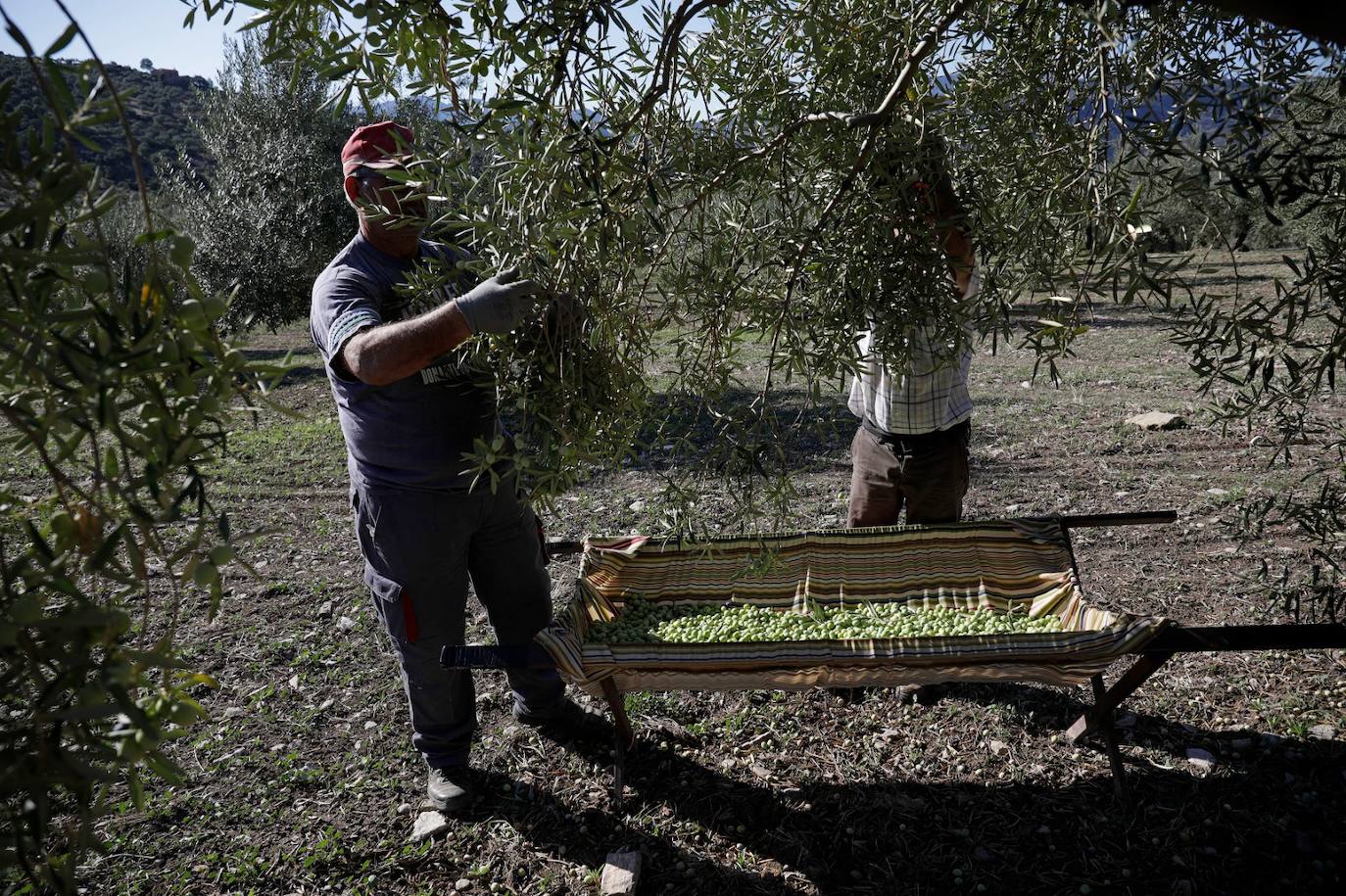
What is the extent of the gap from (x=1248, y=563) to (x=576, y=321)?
480 cm

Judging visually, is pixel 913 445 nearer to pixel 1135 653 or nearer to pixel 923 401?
pixel 923 401

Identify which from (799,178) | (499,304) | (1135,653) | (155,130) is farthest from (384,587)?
(155,130)

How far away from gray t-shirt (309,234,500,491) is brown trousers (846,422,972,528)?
1.99 metres

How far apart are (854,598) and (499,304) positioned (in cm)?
265

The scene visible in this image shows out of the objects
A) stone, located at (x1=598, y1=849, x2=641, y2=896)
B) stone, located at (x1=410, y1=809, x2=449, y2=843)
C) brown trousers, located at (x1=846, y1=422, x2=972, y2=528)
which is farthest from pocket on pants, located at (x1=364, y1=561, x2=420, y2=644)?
brown trousers, located at (x1=846, y1=422, x2=972, y2=528)

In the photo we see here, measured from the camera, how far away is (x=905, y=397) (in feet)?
12.7

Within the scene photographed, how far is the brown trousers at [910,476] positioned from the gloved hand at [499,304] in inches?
96.0

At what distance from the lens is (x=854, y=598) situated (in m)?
4.06

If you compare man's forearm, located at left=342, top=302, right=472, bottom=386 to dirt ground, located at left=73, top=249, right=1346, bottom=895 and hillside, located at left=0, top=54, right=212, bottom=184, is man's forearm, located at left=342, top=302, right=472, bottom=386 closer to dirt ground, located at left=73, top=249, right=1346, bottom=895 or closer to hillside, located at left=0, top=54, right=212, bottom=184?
dirt ground, located at left=73, top=249, right=1346, bottom=895

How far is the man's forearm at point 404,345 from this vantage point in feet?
8.50

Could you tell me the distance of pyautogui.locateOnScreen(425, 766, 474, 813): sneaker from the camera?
351cm

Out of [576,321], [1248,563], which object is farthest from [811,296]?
[1248,563]

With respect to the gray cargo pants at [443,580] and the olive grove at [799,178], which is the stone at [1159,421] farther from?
the gray cargo pants at [443,580]

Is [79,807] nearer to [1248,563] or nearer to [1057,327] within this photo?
[1057,327]
